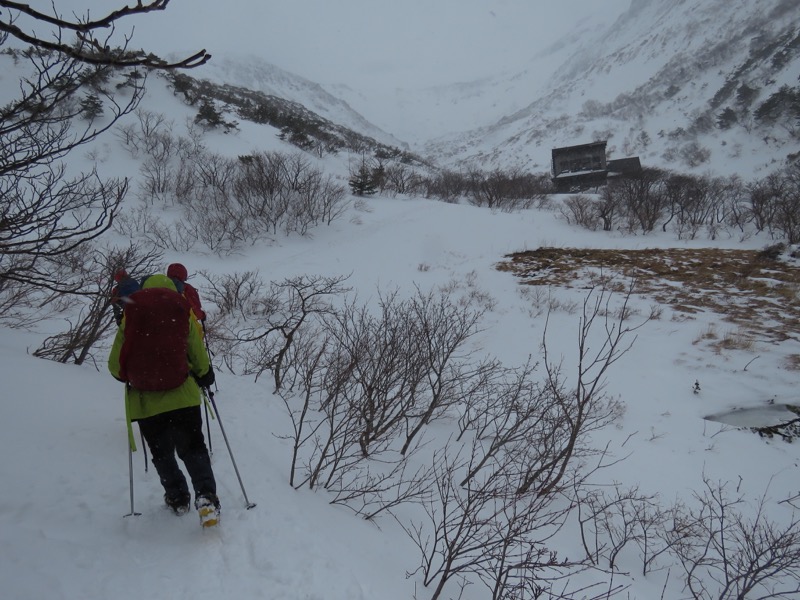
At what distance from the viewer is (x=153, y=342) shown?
8.39ft

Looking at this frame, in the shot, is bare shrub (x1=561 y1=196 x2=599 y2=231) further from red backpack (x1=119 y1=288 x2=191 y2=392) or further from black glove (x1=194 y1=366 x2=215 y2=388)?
red backpack (x1=119 y1=288 x2=191 y2=392)

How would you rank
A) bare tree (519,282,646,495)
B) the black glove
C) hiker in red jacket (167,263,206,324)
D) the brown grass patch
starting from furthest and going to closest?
1. the brown grass patch
2. bare tree (519,282,646,495)
3. hiker in red jacket (167,263,206,324)
4. the black glove

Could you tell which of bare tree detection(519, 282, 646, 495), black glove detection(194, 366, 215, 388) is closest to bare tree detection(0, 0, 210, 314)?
black glove detection(194, 366, 215, 388)

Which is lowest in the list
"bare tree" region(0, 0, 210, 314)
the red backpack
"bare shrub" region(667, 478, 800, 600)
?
"bare shrub" region(667, 478, 800, 600)

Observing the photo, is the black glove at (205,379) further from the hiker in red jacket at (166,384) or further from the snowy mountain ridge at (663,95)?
the snowy mountain ridge at (663,95)

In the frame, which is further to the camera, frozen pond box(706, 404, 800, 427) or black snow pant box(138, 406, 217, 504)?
frozen pond box(706, 404, 800, 427)

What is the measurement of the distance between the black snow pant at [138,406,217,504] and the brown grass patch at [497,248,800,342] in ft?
30.9

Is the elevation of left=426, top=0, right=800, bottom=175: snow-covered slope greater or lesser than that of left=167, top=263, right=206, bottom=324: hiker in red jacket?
greater

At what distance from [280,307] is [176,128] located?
19.3m

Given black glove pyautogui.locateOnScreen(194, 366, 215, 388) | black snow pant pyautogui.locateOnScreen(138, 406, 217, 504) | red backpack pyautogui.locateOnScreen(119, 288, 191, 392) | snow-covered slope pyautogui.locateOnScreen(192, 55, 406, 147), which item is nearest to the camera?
red backpack pyautogui.locateOnScreen(119, 288, 191, 392)

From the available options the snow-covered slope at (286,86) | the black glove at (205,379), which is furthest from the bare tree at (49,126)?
the snow-covered slope at (286,86)

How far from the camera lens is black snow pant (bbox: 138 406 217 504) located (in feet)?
8.87

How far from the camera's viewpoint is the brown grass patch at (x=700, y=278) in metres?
10.3

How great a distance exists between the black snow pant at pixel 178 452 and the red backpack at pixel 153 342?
1.01ft
